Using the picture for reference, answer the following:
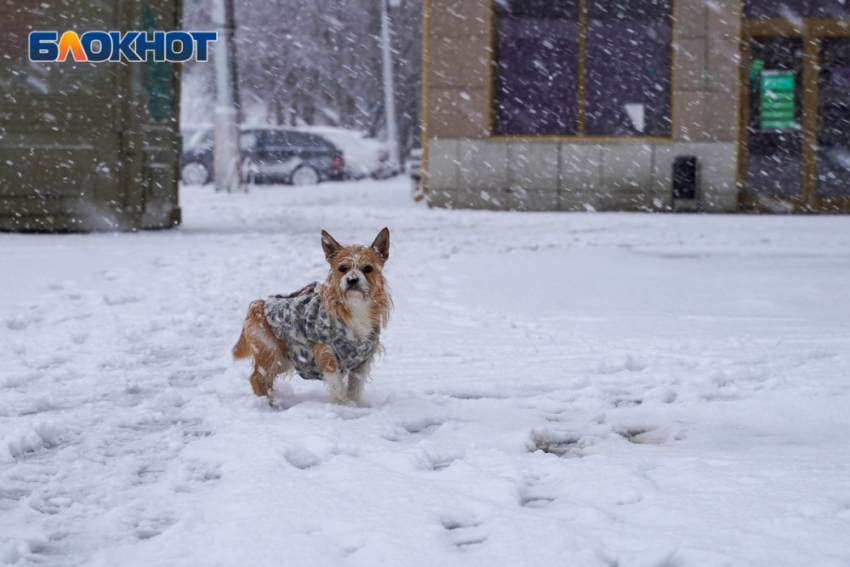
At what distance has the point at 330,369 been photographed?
448 centimetres

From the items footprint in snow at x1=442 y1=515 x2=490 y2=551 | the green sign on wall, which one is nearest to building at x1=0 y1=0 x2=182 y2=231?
footprint in snow at x1=442 y1=515 x2=490 y2=551

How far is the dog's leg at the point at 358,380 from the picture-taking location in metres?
4.63

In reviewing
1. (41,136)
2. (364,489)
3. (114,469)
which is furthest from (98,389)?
(41,136)

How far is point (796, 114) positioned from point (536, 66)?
4.72 metres

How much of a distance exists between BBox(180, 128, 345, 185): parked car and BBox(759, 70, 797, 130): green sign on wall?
1567 centimetres

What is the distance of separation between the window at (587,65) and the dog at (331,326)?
1336 centimetres

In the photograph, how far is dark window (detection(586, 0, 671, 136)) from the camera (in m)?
17.1

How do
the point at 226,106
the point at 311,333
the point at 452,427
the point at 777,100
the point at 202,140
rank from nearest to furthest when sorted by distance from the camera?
the point at 452,427 → the point at 311,333 → the point at 777,100 → the point at 226,106 → the point at 202,140

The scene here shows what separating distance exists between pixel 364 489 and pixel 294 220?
1334 centimetres

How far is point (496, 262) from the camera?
10.4m

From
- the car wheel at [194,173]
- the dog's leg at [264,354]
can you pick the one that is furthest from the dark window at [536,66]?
the car wheel at [194,173]

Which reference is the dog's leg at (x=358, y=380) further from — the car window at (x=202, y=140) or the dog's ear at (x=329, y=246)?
the car window at (x=202, y=140)

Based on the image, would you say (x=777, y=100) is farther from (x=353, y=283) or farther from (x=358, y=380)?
(x=353, y=283)

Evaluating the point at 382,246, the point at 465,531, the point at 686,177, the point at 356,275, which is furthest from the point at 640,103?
the point at 465,531
